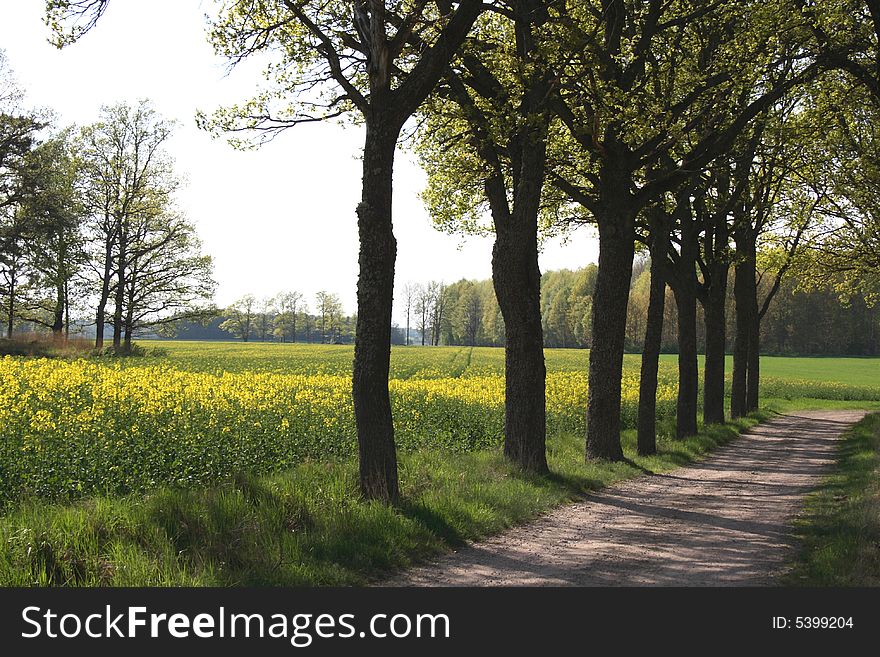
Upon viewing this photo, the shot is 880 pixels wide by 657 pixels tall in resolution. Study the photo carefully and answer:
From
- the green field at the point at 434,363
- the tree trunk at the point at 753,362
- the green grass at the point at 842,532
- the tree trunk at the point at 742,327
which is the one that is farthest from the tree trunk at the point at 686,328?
the green field at the point at 434,363

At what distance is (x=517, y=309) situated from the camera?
43.2 ft

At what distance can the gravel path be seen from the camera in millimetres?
7234

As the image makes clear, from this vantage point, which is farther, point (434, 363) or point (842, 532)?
point (434, 363)

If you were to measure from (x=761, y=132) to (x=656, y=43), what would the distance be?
331cm

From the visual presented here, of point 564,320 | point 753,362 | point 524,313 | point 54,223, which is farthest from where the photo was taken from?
point 564,320

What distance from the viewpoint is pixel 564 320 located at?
123 meters

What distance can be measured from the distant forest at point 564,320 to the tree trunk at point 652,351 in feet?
146

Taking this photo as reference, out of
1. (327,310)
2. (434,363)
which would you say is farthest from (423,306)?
(434,363)

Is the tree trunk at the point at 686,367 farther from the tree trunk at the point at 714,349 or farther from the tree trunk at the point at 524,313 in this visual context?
the tree trunk at the point at 524,313

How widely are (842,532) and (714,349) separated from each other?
57.2 feet

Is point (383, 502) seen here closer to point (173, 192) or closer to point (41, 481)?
point (41, 481)

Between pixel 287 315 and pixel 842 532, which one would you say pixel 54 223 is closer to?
pixel 842 532

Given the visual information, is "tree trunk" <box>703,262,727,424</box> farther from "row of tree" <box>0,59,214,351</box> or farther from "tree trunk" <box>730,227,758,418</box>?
"row of tree" <box>0,59,214,351</box>

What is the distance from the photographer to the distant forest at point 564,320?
329 feet
